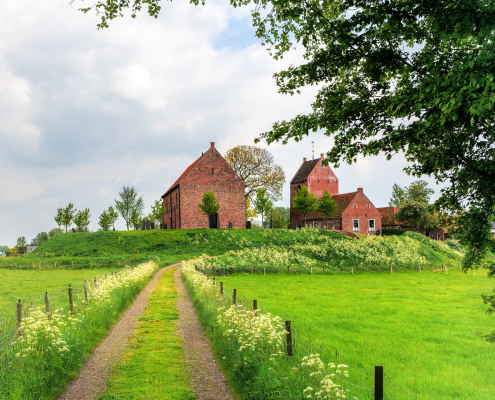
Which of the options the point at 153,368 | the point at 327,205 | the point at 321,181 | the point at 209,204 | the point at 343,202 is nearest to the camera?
the point at 153,368

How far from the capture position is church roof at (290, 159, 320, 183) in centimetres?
6975

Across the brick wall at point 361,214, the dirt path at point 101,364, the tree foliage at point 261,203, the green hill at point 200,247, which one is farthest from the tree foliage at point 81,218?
the dirt path at point 101,364

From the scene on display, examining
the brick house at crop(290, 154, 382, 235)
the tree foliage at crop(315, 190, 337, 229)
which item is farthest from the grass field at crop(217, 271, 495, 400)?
the brick house at crop(290, 154, 382, 235)

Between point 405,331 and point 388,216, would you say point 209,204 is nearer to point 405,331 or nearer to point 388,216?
point 388,216

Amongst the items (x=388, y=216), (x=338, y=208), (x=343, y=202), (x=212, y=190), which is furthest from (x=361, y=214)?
(x=212, y=190)

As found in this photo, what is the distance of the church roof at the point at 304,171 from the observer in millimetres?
69750

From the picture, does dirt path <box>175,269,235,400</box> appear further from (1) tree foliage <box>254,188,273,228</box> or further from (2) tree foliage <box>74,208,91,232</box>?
(2) tree foliage <box>74,208,91,232</box>

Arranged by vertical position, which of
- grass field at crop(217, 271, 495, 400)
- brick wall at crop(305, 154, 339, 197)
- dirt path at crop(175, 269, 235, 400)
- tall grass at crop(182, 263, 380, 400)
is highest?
brick wall at crop(305, 154, 339, 197)

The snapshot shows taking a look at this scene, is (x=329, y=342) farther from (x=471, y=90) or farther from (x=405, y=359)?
(x=471, y=90)

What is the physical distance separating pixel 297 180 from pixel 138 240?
34.9 metres

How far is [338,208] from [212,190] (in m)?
23.1

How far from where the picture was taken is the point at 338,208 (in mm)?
64250

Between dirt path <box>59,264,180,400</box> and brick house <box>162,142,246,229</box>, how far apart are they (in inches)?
1698

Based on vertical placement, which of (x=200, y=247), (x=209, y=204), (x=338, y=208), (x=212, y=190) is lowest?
(x=200, y=247)
